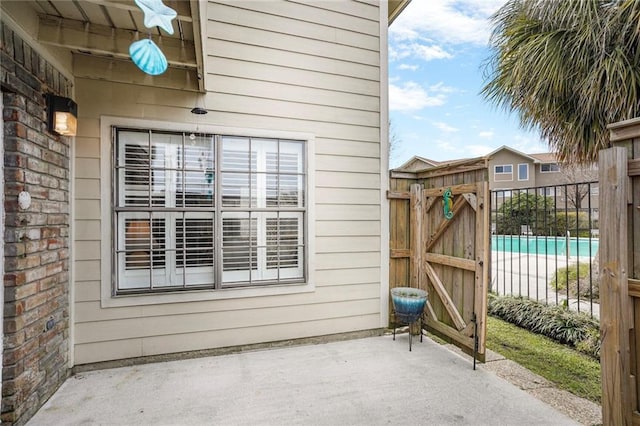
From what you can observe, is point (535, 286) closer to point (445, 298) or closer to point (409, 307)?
point (445, 298)

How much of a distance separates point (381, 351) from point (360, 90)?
2.99m

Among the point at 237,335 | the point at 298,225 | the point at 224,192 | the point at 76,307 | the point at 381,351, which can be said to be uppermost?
the point at 224,192

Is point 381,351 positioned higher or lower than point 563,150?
lower

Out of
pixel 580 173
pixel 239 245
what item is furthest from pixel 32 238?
pixel 580 173

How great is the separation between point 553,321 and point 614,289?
253cm

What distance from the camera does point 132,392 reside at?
2588 mm

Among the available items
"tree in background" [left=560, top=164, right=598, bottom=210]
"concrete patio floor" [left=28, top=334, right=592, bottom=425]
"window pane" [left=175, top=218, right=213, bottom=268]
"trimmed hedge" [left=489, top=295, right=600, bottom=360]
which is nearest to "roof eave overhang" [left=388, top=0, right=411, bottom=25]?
"tree in background" [left=560, top=164, right=598, bottom=210]

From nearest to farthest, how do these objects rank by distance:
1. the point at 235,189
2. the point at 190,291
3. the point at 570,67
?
the point at 190,291 → the point at 235,189 → the point at 570,67

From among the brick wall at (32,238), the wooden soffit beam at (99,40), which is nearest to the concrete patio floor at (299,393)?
the brick wall at (32,238)

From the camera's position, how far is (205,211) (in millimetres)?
3279

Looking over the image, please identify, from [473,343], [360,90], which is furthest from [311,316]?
[360,90]

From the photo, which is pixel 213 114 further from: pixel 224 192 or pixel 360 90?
pixel 360 90

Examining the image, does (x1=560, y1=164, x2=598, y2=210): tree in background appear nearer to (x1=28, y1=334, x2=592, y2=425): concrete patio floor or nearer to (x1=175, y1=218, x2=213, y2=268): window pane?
(x1=28, y1=334, x2=592, y2=425): concrete patio floor

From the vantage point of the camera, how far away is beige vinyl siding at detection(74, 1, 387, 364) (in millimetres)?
2953
